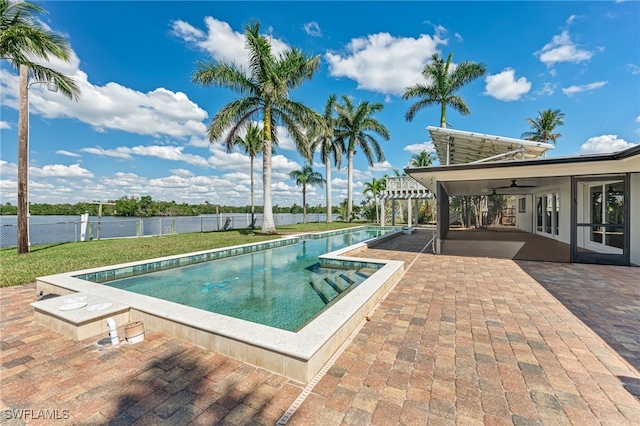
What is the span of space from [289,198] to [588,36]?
26.7m

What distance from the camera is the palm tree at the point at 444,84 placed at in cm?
1831

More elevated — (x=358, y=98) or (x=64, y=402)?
(x=358, y=98)

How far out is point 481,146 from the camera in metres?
11.7

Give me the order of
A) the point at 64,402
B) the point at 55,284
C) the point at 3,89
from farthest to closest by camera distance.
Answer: the point at 3,89 < the point at 55,284 < the point at 64,402

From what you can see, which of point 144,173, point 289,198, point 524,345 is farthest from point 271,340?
point 144,173

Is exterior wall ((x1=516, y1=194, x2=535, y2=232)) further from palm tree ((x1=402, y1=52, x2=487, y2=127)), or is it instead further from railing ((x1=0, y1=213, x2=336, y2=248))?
railing ((x1=0, y1=213, x2=336, y2=248))

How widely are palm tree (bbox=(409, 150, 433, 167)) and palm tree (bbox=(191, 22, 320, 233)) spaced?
19.0 m

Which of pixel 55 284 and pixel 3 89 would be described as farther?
pixel 3 89

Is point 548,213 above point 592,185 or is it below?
below

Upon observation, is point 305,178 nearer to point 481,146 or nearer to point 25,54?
point 481,146

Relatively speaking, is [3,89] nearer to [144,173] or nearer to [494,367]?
[494,367]

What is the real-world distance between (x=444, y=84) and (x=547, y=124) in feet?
44.8

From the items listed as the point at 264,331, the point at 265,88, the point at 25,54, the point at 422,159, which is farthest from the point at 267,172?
the point at 422,159

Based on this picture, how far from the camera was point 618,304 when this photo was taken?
4148 mm
